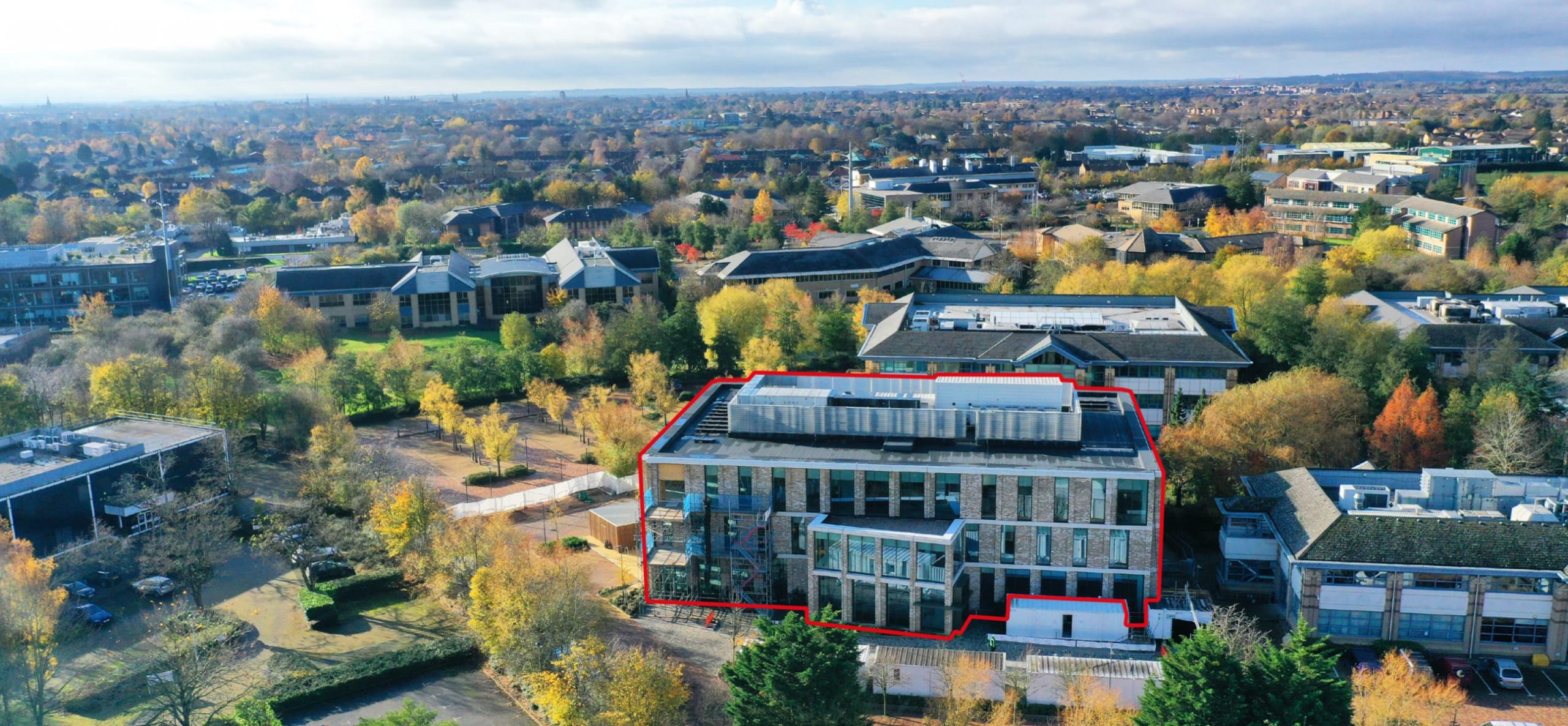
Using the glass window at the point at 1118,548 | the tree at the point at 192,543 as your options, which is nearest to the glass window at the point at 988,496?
the glass window at the point at 1118,548

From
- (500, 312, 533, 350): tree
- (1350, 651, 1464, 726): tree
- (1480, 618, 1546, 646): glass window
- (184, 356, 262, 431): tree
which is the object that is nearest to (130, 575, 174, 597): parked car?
(184, 356, 262, 431): tree

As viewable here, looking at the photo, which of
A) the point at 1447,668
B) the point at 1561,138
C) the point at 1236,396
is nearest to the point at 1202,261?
the point at 1236,396

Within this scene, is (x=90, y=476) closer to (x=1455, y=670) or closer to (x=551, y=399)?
(x=551, y=399)

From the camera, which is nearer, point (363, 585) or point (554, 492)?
point (363, 585)

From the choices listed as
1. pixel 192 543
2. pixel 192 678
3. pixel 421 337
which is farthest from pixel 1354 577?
pixel 421 337

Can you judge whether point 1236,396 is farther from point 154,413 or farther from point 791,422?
point 154,413

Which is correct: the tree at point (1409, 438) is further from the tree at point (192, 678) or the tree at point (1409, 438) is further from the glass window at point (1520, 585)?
the tree at point (192, 678)

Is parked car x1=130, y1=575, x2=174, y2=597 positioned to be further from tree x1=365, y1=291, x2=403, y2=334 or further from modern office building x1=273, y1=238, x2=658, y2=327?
modern office building x1=273, y1=238, x2=658, y2=327
